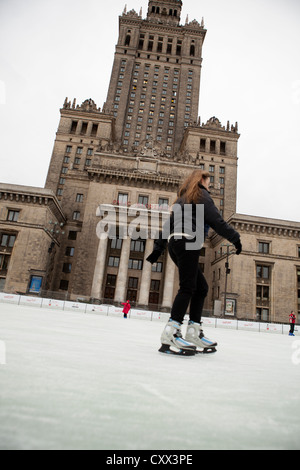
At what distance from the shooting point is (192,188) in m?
3.94

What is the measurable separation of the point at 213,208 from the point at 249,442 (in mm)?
2965

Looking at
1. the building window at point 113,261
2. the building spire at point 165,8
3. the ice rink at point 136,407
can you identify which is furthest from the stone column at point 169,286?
the building spire at point 165,8

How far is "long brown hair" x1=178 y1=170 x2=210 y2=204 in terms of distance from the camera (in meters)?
3.87

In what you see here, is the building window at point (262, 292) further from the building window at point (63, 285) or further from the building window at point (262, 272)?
the building window at point (63, 285)

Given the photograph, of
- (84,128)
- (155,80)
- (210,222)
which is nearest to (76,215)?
(84,128)

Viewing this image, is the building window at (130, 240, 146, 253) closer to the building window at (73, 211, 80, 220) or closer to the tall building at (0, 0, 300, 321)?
the tall building at (0, 0, 300, 321)

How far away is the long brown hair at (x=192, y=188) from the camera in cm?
387

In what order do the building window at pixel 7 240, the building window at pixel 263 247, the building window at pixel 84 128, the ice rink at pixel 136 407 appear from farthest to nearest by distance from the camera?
the building window at pixel 84 128 → the building window at pixel 263 247 → the building window at pixel 7 240 → the ice rink at pixel 136 407

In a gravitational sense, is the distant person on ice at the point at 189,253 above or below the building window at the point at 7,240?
below

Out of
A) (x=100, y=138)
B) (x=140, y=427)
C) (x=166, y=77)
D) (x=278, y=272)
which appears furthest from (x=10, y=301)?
(x=166, y=77)

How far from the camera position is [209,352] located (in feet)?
13.0

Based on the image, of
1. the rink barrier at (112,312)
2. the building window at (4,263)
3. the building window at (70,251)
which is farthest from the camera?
the building window at (70,251)

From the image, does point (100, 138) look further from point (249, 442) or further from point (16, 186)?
point (249, 442)

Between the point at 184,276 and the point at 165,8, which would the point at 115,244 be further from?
the point at 165,8
